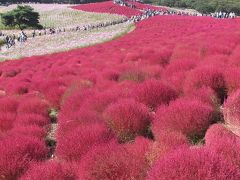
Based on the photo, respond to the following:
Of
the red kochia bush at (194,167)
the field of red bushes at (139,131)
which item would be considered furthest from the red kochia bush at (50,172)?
the red kochia bush at (194,167)

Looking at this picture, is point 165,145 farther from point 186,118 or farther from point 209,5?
point 209,5

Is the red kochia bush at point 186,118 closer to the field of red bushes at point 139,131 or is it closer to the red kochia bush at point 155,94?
the field of red bushes at point 139,131

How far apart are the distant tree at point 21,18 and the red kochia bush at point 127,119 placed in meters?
51.1

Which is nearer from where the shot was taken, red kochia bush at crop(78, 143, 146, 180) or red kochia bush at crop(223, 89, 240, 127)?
red kochia bush at crop(78, 143, 146, 180)

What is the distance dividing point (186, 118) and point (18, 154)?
2098mm

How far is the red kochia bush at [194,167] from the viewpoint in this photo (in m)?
3.22

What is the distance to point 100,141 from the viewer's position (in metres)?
4.80

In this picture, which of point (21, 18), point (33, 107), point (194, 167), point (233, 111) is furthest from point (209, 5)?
point (194, 167)

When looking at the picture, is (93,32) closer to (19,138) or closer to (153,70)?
(153,70)

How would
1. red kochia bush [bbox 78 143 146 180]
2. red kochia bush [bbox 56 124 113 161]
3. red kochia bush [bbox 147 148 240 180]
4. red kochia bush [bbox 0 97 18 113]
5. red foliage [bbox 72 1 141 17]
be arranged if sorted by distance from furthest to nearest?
red foliage [bbox 72 1 141 17], red kochia bush [bbox 0 97 18 113], red kochia bush [bbox 56 124 113 161], red kochia bush [bbox 78 143 146 180], red kochia bush [bbox 147 148 240 180]

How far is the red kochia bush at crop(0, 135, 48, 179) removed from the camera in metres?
4.86

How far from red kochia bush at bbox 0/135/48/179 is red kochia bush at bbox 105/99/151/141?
0.99 metres

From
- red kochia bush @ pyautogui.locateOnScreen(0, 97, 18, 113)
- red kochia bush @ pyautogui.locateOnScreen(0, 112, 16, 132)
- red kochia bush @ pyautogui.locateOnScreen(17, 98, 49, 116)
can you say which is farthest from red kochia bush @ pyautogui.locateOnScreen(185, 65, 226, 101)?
red kochia bush @ pyautogui.locateOnScreen(0, 97, 18, 113)

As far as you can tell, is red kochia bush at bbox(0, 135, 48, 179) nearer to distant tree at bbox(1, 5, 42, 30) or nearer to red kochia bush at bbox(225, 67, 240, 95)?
red kochia bush at bbox(225, 67, 240, 95)
